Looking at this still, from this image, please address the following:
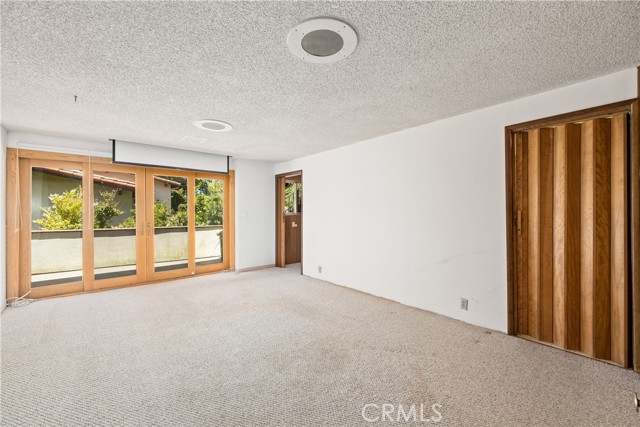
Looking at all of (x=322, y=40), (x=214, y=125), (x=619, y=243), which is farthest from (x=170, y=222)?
(x=619, y=243)

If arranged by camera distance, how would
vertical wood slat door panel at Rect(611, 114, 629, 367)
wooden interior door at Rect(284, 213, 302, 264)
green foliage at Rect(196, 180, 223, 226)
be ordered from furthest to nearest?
wooden interior door at Rect(284, 213, 302, 264)
green foliage at Rect(196, 180, 223, 226)
vertical wood slat door panel at Rect(611, 114, 629, 367)

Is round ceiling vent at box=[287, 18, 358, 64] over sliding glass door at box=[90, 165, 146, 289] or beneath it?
over

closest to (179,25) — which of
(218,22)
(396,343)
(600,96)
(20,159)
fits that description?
(218,22)

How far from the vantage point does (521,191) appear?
293 cm

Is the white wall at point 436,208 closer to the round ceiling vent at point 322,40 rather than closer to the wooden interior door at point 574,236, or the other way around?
the wooden interior door at point 574,236

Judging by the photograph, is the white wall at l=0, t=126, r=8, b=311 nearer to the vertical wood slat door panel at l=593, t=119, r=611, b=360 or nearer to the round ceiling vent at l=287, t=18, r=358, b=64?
the round ceiling vent at l=287, t=18, r=358, b=64

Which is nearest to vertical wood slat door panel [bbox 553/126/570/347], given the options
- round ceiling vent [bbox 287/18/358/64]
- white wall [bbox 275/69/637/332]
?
white wall [bbox 275/69/637/332]

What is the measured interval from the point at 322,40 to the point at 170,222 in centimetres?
487

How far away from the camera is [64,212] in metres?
4.44

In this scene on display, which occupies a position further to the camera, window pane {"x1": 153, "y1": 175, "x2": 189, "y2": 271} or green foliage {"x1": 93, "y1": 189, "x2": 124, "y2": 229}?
window pane {"x1": 153, "y1": 175, "x2": 189, "y2": 271}

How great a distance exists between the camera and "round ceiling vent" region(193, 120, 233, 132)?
3.57 m

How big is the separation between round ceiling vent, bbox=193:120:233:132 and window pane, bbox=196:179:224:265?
7.37 ft

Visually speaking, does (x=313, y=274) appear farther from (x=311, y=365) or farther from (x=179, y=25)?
(x=179, y=25)

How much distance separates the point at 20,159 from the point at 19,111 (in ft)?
4.88
